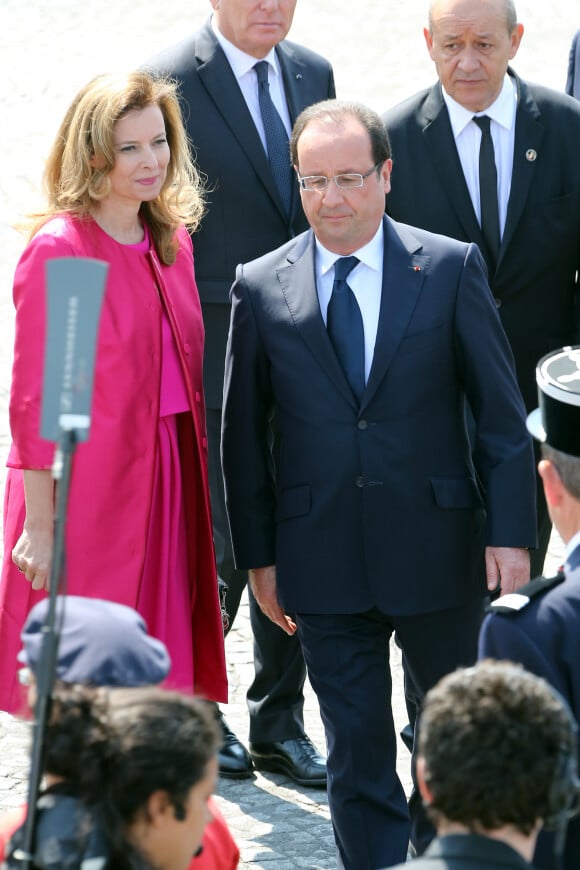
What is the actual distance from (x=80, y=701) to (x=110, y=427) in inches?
77.8

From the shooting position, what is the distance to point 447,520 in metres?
4.52

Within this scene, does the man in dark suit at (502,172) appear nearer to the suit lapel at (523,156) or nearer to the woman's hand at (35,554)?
the suit lapel at (523,156)

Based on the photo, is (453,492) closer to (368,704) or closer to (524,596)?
(368,704)

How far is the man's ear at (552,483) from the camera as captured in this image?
10.6 ft

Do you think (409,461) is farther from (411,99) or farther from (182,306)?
(411,99)

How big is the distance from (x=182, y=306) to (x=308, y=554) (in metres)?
0.78

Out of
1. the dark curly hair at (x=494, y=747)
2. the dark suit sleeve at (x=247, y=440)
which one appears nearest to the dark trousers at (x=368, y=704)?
the dark suit sleeve at (x=247, y=440)

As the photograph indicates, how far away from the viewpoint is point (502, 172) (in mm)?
5586

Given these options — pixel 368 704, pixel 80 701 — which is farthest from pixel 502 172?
pixel 80 701

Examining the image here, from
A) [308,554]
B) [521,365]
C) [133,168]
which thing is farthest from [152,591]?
[521,365]

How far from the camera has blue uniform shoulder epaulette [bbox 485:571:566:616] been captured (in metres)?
3.05

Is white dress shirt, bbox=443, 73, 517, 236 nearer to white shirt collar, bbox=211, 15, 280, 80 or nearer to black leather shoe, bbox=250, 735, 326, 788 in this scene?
white shirt collar, bbox=211, 15, 280, 80

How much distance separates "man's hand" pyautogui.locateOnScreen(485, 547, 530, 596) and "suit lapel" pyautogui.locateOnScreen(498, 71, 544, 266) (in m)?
1.32

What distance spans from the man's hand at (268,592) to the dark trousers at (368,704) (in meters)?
0.13
